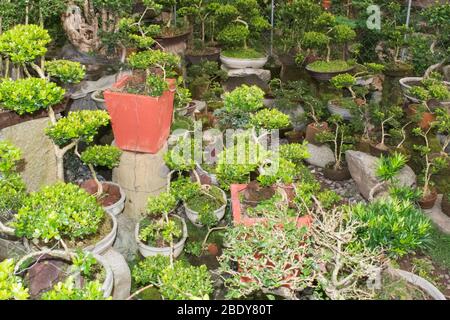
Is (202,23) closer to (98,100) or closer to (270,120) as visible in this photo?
(98,100)

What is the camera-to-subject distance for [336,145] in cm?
558

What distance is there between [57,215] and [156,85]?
1.81m

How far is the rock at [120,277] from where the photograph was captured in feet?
11.5

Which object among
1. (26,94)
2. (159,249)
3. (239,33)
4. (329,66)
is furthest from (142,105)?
(329,66)

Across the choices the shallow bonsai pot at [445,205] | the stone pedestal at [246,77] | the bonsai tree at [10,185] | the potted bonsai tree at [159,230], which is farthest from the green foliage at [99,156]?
the shallow bonsai pot at [445,205]

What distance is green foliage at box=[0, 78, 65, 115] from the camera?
3.26m

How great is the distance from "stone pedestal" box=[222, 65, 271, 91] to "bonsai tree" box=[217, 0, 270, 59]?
19 cm

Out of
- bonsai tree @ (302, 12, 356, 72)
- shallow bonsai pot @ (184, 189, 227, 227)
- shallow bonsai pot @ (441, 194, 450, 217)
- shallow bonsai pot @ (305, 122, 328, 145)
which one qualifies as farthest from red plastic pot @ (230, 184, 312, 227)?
bonsai tree @ (302, 12, 356, 72)

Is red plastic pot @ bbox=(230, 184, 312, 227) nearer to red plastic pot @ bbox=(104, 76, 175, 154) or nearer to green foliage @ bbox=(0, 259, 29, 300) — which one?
red plastic pot @ bbox=(104, 76, 175, 154)

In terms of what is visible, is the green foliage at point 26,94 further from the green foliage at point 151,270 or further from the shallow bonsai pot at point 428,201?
the shallow bonsai pot at point 428,201

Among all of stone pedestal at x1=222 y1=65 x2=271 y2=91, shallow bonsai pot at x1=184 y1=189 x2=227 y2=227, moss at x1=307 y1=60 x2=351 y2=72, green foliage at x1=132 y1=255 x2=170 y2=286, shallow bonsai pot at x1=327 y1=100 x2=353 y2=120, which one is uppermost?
moss at x1=307 y1=60 x2=351 y2=72
